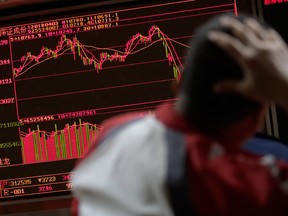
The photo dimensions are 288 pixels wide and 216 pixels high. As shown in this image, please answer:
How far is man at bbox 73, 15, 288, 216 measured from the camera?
0.64m

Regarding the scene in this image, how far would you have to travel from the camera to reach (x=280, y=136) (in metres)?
2.02

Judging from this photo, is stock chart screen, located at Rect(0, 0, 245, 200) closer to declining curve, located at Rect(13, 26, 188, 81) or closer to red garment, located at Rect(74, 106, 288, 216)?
declining curve, located at Rect(13, 26, 188, 81)

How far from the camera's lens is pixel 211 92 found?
0.66 meters

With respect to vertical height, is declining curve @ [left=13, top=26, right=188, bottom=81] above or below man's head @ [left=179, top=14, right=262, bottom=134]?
above

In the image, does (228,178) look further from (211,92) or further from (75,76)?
(75,76)

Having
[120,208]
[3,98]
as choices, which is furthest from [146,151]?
[3,98]

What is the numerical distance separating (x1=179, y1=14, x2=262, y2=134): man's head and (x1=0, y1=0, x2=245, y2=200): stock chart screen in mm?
1378

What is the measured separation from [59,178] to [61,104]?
26cm

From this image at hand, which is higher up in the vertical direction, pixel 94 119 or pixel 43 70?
pixel 43 70

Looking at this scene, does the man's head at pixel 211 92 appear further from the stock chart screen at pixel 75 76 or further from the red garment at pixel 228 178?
the stock chart screen at pixel 75 76

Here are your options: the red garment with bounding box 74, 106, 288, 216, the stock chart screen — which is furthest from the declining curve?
the red garment with bounding box 74, 106, 288, 216

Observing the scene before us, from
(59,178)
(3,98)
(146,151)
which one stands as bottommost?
(59,178)

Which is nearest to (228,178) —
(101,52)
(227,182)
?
(227,182)

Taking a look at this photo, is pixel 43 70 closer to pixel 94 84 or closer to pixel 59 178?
pixel 94 84
